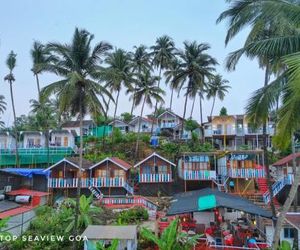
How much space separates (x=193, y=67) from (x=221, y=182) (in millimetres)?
14779

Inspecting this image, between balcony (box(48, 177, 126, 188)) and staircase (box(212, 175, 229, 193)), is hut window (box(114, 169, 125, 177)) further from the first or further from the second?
staircase (box(212, 175, 229, 193))

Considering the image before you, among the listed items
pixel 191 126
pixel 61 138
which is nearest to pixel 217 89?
pixel 191 126

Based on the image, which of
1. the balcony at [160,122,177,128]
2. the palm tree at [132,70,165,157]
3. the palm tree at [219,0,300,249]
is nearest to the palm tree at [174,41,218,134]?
the palm tree at [132,70,165,157]

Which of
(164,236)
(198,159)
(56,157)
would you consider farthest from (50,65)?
(56,157)

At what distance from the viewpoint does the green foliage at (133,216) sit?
1911 cm

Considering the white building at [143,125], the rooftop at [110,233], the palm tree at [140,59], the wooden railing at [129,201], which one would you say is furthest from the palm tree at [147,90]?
the rooftop at [110,233]

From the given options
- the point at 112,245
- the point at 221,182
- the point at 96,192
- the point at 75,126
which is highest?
the point at 75,126

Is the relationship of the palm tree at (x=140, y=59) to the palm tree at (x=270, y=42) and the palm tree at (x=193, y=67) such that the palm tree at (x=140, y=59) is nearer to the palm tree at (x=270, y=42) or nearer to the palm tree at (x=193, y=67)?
the palm tree at (x=193, y=67)

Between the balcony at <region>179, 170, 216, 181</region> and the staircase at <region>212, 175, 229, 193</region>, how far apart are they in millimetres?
611

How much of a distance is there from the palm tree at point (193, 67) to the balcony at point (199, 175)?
42.6ft

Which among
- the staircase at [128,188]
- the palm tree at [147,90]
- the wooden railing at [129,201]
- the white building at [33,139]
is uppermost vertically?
the palm tree at [147,90]

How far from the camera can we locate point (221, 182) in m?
28.1

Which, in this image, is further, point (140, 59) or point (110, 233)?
point (140, 59)

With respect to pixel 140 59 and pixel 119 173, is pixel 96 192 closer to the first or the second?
pixel 119 173
